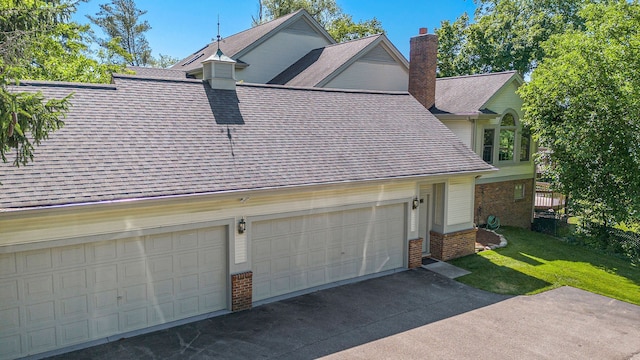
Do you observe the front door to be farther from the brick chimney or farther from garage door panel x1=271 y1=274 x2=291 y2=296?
the brick chimney

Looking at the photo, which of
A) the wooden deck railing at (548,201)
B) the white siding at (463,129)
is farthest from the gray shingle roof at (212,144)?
the wooden deck railing at (548,201)

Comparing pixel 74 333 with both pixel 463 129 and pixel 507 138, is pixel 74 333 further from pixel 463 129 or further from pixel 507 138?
pixel 507 138

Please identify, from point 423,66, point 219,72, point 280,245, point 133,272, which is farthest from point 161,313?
point 423,66

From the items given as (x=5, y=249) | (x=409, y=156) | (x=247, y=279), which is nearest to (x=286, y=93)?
(x=409, y=156)

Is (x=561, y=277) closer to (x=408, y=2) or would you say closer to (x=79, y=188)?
(x=79, y=188)

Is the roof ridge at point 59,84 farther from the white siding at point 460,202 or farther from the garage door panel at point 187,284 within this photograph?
the white siding at point 460,202
